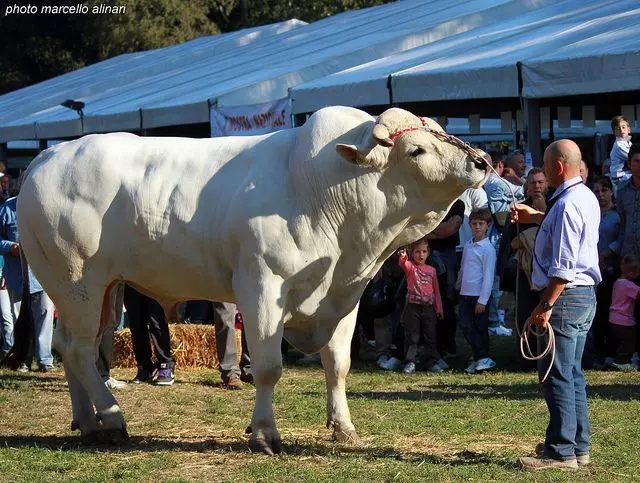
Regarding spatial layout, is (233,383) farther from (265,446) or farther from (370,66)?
(370,66)

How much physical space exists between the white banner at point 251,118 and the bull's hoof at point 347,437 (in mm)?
9212

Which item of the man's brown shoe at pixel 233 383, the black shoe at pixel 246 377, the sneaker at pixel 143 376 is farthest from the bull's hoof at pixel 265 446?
the sneaker at pixel 143 376

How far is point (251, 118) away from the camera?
17766mm

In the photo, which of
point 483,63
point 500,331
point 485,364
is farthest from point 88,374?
point 483,63

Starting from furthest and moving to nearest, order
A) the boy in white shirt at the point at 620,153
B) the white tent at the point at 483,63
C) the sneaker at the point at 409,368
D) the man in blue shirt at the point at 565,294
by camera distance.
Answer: the white tent at the point at 483,63 → the boy in white shirt at the point at 620,153 → the sneaker at the point at 409,368 → the man in blue shirt at the point at 565,294

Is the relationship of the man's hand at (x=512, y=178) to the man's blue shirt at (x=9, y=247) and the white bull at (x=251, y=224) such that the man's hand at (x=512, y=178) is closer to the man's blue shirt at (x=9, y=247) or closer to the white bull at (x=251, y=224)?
the man's blue shirt at (x=9, y=247)

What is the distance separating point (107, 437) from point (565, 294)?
3.25m

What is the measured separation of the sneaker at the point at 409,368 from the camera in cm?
1228

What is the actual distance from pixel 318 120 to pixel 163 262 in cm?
138

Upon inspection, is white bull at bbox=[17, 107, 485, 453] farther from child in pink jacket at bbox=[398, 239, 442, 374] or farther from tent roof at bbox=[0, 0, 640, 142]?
tent roof at bbox=[0, 0, 640, 142]

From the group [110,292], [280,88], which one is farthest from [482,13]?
[110,292]

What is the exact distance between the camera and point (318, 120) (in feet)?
24.9

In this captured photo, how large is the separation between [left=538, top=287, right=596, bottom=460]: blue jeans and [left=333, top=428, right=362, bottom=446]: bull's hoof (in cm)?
142

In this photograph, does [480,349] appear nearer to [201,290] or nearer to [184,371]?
[184,371]
